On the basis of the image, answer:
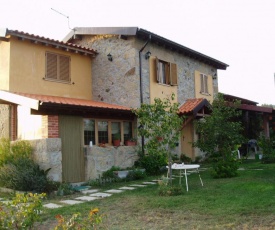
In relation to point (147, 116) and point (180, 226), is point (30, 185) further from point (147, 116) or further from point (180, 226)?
point (180, 226)

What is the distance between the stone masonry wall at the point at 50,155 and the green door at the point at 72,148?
42 centimetres

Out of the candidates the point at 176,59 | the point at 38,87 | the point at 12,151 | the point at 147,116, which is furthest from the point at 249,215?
the point at 176,59

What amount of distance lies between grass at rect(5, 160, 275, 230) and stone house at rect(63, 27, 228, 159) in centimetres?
584

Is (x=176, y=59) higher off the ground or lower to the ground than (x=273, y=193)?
higher

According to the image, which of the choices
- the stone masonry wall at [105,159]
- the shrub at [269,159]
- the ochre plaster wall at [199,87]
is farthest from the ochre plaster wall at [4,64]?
the shrub at [269,159]

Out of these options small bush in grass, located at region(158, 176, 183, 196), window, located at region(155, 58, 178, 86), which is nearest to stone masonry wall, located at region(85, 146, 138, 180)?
small bush in grass, located at region(158, 176, 183, 196)

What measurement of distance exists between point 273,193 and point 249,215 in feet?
6.20

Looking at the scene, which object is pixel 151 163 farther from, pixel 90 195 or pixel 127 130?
pixel 90 195

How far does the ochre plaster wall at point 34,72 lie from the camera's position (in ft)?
37.4

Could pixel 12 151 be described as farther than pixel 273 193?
Yes

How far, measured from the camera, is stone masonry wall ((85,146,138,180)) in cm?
1027

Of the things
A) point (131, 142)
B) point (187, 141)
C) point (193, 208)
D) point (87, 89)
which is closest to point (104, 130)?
point (131, 142)

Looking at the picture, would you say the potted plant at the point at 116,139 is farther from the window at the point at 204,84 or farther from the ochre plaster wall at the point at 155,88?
the window at the point at 204,84

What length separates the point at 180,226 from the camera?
4.98m
